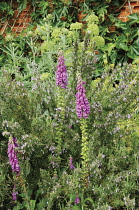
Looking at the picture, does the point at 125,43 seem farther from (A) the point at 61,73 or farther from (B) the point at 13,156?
(B) the point at 13,156

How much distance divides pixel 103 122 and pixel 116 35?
3243 millimetres

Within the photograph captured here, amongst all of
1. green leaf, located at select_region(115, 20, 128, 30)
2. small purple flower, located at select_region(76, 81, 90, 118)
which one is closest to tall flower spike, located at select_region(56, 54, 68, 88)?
small purple flower, located at select_region(76, 81, 90, 118)

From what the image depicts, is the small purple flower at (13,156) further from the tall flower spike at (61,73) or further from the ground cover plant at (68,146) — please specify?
the tall flower spike at (61,73)

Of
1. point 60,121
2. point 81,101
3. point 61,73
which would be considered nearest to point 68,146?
point 60,121

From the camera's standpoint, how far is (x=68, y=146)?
1755 millimetres

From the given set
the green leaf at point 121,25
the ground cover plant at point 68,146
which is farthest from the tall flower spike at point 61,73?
the green leaf at point 121,25

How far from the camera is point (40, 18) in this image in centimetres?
539

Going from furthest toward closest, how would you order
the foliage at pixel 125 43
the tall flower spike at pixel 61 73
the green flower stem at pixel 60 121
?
1. the foliage at pixel 125 43
2. the tall flower spike at pixel 61 73
3. the green flower stem at pixel 60 121

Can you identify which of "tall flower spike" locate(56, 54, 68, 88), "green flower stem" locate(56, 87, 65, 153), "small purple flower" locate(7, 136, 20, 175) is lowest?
"small purple flower" locate(7, 136, 20, 175)

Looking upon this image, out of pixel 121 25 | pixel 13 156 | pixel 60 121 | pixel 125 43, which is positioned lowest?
pixel 13 156

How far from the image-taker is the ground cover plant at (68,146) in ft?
5.01

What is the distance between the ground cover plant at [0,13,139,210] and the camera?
5.01 ft

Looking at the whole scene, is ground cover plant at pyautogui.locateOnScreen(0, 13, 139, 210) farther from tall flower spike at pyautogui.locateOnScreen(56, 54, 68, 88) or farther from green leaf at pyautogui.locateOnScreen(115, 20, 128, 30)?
green leaf at pyautogui.locateOnScreen(115, 20, 128, 30)

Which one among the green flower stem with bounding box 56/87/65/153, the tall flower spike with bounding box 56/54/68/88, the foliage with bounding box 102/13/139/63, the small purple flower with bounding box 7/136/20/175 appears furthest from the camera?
the foliage with bounding box 102/13/139/63
